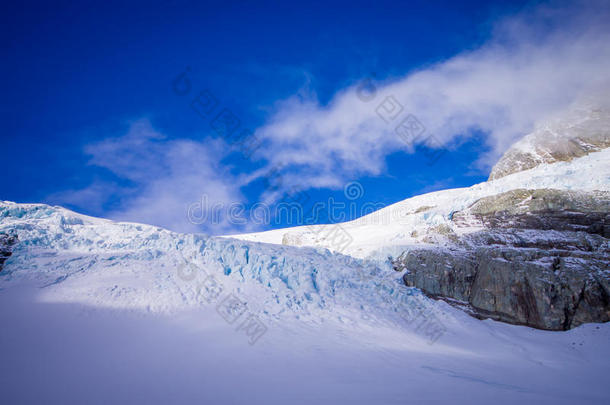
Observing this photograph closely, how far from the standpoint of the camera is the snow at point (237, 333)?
6891 mm

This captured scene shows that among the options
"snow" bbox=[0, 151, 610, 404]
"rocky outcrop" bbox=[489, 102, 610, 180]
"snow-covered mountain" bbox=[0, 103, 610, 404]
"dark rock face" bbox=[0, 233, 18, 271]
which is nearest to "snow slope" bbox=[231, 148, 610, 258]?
"snow-covered mountain" bbox=[0, 103, 610, 404]

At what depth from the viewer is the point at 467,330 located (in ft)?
55.4

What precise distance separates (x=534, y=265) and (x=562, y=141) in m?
33.6

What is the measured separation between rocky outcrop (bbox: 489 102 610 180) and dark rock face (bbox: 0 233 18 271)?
54396mm

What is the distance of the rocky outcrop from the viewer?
3953 centimetres

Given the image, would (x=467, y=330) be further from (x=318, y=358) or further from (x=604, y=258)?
(x=318, y=358)

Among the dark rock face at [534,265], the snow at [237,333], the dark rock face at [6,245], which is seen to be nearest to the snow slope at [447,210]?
the dark rock face at [534,265]

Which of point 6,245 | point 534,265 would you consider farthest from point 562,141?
point 6,245

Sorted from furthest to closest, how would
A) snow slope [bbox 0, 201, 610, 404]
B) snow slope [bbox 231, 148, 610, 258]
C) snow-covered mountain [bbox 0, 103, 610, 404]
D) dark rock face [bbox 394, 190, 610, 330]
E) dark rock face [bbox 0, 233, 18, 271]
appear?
snow slope [bbox 231, 148, 610, 258], dark rock face [bbox 394, 190, 610, 330], dark rock face [bbox 0, 233, 18, 271], snow-covered mountain [bbox 0, 103, 610, 404], snow slope [bbox 0, 201, 610, 404]

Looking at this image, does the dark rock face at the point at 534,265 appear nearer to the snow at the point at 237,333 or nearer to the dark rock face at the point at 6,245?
the snow at the point at 237,333

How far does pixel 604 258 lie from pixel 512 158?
32.4 metres

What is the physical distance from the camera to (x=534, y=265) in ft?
62.3

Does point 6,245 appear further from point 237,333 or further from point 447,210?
point 447,210

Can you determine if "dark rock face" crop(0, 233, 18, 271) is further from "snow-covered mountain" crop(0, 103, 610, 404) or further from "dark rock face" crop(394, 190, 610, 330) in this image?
"dark rock face" crop(394, 190, 610, 330)
